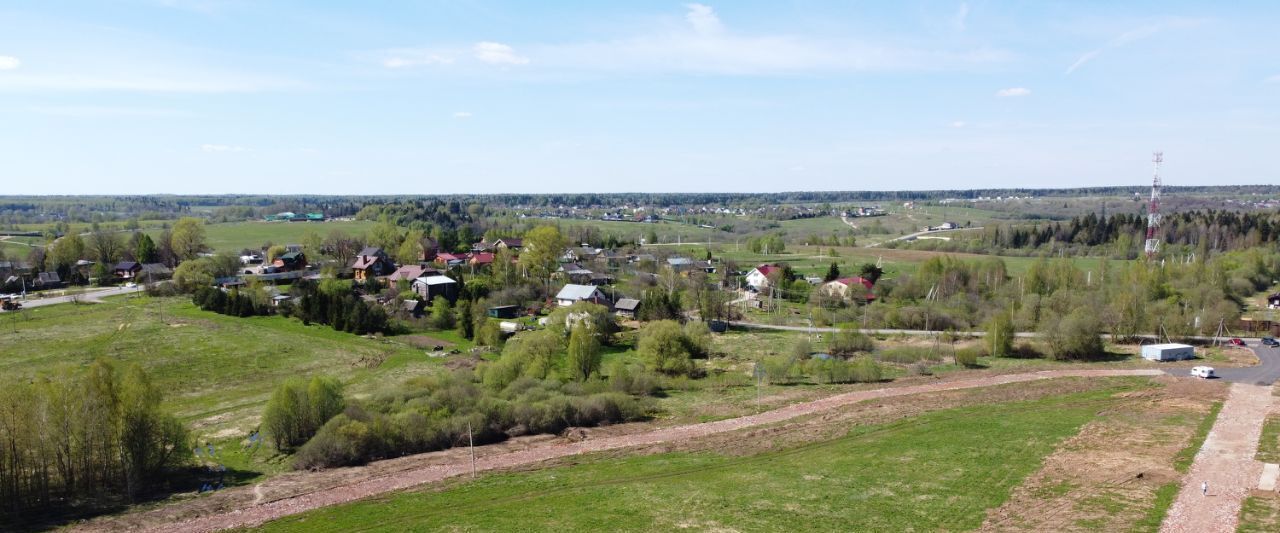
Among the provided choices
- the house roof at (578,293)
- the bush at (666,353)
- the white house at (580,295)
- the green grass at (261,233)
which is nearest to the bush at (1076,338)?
the bush at (666,353)

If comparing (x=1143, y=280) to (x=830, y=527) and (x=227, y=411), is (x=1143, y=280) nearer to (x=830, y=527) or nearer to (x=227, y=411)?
(x=830, y=527)

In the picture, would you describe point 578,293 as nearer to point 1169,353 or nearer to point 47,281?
point 1169,353

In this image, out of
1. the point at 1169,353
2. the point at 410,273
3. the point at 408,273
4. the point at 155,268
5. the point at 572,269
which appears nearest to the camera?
the point at 1169,353

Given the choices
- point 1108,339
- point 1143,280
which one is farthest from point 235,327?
point 1143,280

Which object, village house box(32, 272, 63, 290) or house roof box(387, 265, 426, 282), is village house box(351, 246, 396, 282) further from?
village house box(32, 272, 63, 290)

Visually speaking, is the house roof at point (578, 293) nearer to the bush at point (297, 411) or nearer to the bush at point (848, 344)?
the bush at point (848, 344)

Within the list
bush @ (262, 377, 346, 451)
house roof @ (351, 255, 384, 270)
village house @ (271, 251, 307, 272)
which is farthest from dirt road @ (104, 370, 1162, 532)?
village house @ (271, 251, 307, 272)

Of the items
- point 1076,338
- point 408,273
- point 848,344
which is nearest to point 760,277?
point 848,344
